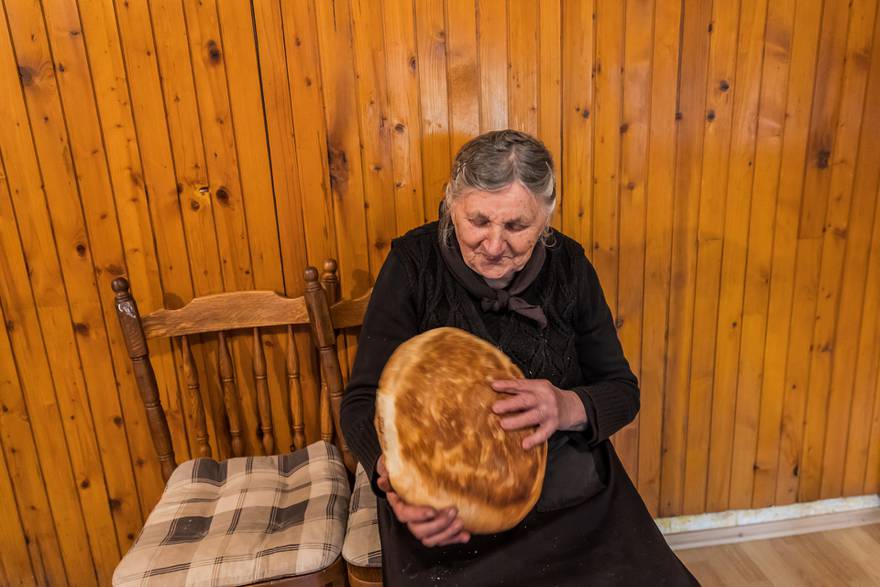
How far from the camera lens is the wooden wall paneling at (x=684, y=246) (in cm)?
182

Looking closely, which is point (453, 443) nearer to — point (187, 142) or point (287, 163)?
point (287, 163)

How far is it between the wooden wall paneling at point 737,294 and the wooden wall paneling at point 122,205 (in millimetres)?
1825

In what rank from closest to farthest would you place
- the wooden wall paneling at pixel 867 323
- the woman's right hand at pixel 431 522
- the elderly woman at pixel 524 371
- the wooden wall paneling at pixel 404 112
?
the woman's right hand at pixel 431 522, the elderly woman at pixel 524 371, the wooden wall paneling at pixel 404 112, the wooden wall paneling at pixel 867 323

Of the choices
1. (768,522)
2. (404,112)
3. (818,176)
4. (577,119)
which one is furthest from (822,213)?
(404,112)

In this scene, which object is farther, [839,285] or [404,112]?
[839,285]

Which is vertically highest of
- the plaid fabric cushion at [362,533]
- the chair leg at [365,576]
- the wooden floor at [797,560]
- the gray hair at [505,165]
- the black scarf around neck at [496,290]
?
the gray hair at [505,165]

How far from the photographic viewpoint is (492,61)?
175 centimetres

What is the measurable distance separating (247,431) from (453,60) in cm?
136

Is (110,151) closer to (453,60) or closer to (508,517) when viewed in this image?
(453,60)

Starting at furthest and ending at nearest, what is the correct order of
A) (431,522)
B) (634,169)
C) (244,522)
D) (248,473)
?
(634,169) → (248,473) → (244,522) → (431,522)

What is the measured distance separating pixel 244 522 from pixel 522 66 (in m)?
1.51

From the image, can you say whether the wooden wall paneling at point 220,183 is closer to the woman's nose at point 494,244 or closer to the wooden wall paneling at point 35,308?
the wooden wall paneling at point 35,308

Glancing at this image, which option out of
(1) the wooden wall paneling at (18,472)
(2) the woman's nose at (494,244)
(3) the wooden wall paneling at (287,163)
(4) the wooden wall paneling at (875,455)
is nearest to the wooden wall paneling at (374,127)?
(3) the wooden wall paneling at (287,163)

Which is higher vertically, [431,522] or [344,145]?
[344,145]
